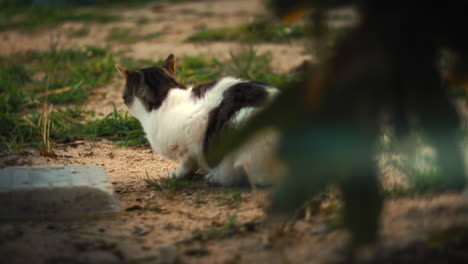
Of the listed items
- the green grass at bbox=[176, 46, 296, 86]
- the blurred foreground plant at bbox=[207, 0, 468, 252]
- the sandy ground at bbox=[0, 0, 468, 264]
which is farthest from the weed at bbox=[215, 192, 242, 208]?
the green grass at bbox=[176, 46, 296, 86]

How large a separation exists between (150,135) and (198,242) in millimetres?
1260

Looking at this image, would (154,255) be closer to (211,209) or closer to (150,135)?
(211,209)

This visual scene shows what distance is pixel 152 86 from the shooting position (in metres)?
3.20

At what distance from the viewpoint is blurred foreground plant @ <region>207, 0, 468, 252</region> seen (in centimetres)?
108

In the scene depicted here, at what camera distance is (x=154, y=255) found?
73.4 inches

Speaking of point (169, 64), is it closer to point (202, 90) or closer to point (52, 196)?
point (202, 90)

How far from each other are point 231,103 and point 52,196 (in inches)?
42.2

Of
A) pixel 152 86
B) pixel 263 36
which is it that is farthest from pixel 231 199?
pixel 263 36

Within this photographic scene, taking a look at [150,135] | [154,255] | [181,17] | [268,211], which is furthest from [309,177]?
[181,17]

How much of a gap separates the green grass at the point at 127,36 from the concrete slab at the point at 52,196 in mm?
5037

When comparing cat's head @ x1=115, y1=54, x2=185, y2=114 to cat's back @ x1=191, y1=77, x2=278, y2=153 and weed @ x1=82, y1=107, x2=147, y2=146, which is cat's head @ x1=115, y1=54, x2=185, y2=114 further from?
weed @ x1=82, y1=107, x2=147, y2=146

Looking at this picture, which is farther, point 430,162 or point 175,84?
point 175,84

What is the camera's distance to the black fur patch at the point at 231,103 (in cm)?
275

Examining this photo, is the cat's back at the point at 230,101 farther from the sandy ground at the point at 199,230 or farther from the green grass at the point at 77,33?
the green grass at the point at 77,33
